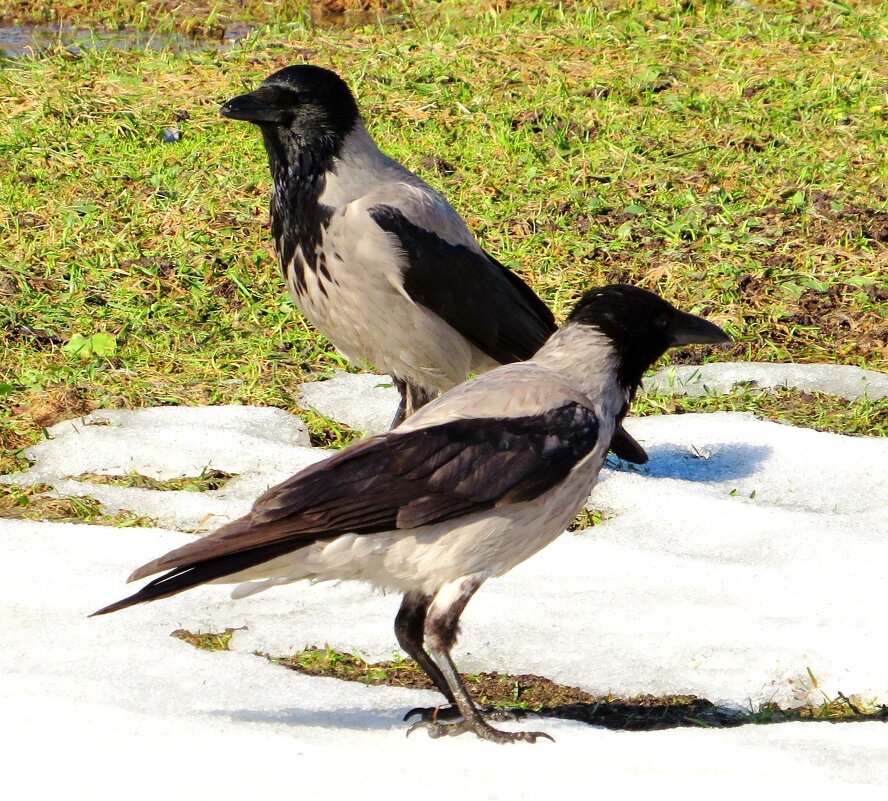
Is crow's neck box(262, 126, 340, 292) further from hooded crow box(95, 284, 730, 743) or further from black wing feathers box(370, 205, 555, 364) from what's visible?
hooded crow box(95, 284, 730, 743)

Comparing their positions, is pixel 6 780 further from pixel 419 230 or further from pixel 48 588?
pixel 419 230

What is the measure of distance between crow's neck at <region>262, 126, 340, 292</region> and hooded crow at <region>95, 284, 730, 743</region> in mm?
1890

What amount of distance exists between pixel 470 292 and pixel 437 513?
2.46m

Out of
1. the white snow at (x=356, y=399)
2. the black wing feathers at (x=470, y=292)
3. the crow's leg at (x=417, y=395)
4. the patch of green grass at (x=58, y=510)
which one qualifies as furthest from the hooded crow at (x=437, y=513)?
the white snow at (x=356, y=399)

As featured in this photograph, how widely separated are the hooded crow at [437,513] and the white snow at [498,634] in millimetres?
256

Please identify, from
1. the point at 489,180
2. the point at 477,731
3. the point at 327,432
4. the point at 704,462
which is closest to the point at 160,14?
the point at 489,180

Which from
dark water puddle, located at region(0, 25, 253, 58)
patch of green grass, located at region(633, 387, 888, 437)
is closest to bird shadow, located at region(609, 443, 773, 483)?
patch of green grass, located at region(633, 387, 888, 437)

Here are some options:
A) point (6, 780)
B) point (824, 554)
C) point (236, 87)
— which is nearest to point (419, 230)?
point (824, 554)

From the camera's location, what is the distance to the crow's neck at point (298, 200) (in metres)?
6.01

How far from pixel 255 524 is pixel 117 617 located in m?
1.17

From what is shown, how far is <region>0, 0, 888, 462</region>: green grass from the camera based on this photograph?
7.44 m

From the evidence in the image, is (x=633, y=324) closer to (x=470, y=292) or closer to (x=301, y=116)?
(x=470, y=292)

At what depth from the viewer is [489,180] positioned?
896cm

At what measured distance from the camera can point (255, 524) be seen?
150 inches
